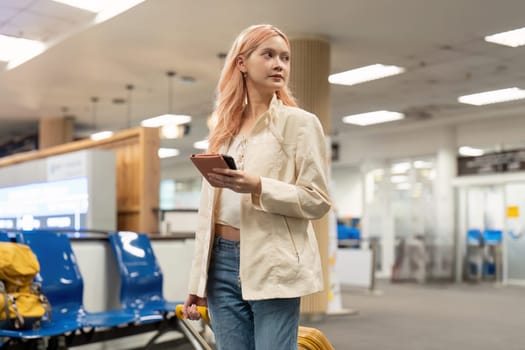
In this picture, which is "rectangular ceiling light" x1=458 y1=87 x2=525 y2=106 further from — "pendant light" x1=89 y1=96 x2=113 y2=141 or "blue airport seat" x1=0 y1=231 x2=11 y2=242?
"blue airport seat" x1=0 y1=231 x2=11 y2=242

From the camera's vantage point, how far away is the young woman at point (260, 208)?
1.50m

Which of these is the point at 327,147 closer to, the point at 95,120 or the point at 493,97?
the point at 493,97

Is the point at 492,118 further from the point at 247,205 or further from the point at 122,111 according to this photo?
the point at 247,205

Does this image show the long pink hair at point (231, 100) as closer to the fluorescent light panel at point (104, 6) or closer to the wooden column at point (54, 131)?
the fluorescent light panel at point (104, 6)

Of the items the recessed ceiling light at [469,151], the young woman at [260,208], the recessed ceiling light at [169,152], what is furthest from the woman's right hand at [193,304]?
the recessed ceiling light at [169,152]

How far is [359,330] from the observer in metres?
6.95

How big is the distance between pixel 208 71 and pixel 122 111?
3975 mm

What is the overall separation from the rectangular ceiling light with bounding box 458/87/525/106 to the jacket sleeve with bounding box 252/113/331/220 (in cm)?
1037

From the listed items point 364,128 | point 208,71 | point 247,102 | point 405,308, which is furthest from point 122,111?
point 247,102

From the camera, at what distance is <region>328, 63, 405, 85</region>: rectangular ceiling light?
31.7 ft

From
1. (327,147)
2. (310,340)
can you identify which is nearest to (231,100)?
(310,340)

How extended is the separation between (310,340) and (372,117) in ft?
40.0

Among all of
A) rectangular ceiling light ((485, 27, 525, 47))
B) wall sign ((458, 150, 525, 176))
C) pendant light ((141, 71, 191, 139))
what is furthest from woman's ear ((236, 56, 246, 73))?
wall sign ((458, 150, 525, 176))

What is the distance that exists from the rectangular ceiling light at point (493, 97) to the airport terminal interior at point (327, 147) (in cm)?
4
